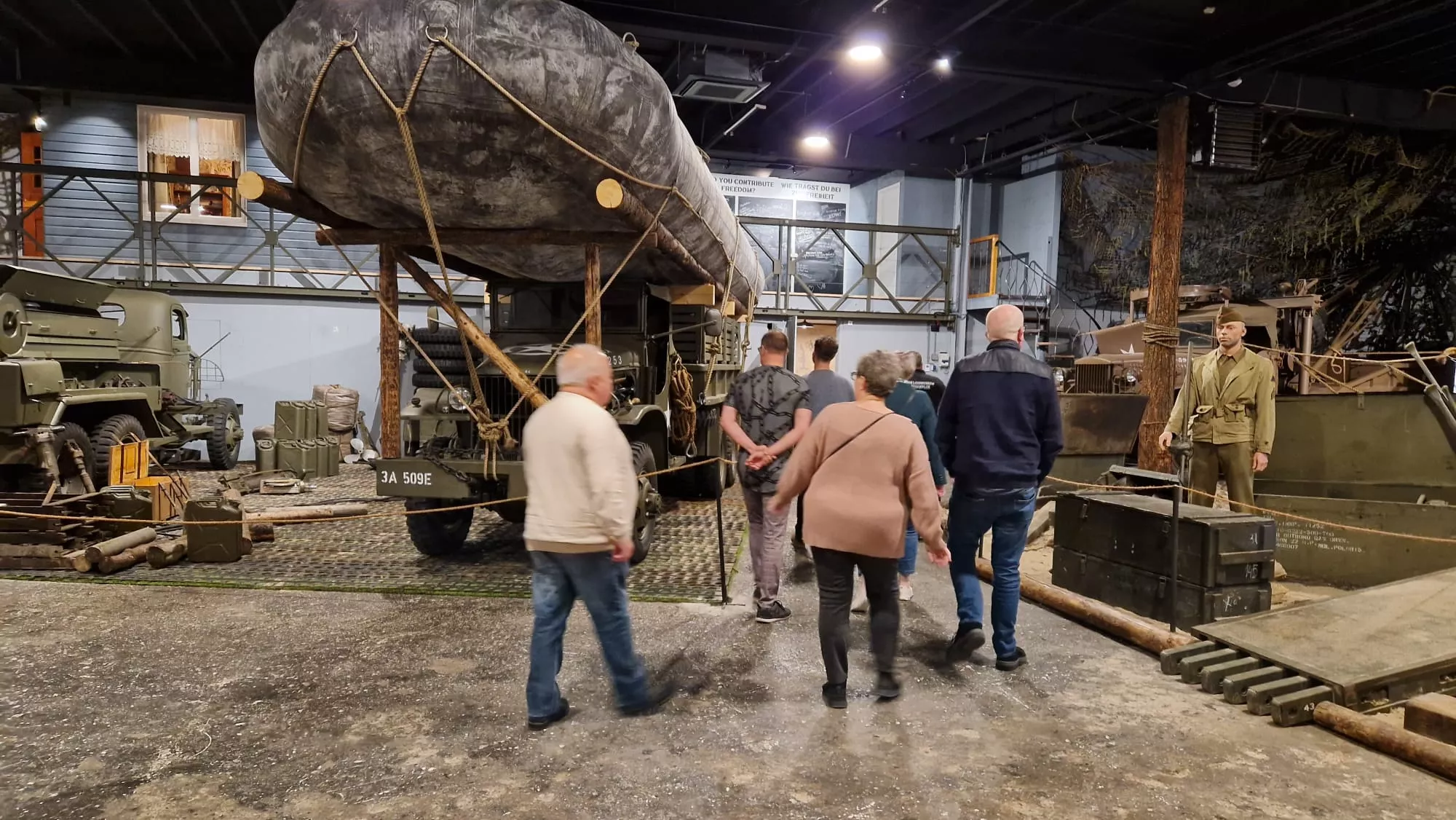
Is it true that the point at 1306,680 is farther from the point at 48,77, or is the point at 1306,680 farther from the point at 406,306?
the point at 48,77

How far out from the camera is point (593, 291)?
509cm

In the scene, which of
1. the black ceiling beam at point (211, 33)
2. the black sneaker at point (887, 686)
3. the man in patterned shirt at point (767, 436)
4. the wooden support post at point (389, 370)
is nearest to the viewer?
the black sneaker at point (887, 686)

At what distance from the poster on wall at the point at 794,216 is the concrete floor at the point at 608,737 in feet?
38.8

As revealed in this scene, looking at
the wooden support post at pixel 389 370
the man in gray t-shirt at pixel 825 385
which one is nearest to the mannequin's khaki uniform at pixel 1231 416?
the man in gray t-shirt at pixel 825 385

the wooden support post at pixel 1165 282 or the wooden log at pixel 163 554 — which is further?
the wooden support post at pixel 1165 282

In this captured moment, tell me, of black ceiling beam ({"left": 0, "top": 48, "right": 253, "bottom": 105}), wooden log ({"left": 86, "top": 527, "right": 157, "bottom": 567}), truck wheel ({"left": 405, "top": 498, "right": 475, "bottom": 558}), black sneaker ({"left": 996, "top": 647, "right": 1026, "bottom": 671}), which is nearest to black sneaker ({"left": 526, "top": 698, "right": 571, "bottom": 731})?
black sneaker ({"left": 996, "top": 647, "right": 1026, "bottom": 671})

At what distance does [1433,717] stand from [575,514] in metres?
3.40

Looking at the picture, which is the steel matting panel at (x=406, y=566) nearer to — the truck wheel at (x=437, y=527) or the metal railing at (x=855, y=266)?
the truck wheel at (x=437, y=527)

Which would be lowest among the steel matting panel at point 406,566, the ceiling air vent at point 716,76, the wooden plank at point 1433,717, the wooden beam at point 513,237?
the steel matting panel at point 406,566

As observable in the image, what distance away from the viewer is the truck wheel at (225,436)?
11.1m

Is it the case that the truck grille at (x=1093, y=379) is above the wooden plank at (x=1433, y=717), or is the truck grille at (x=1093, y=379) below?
above

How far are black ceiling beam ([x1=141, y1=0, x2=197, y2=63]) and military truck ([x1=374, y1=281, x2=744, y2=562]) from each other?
201 inches

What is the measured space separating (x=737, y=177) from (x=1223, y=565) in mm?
12736

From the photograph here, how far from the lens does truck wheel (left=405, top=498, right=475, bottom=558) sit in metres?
5.99
